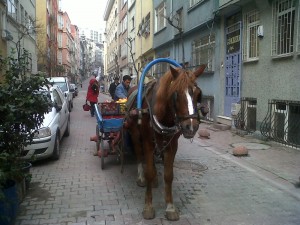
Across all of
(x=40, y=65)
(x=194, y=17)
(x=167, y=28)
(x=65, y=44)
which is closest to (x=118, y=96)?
(x=194, y=17)

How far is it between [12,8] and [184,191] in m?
18.8

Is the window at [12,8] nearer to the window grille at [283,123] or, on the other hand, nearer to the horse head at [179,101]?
the window grille at [283,123]

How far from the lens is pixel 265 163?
7.46 metres

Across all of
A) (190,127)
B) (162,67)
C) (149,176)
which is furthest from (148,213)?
(162,67)

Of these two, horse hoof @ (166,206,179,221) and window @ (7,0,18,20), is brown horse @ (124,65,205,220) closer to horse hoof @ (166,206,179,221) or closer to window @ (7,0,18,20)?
horse hoof @ (166,206,179,221)

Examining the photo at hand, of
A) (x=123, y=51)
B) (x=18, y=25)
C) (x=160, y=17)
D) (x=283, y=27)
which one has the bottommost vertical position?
(x=283, y=27)

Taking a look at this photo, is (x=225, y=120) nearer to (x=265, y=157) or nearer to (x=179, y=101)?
(x=265, y=157)

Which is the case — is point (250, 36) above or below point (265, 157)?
above

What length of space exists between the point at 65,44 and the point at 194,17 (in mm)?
56443

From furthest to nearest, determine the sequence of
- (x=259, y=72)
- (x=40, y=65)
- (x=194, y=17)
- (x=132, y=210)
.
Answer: (x=40, y=65) < (x=194, y=17) < (x=259, y=72) < (x=132, y=210)

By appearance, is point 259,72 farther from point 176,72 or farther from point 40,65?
point 40,65

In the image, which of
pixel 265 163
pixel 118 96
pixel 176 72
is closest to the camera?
pixel 176 72

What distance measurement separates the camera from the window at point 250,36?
11117 millimetres

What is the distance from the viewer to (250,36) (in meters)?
11.5
